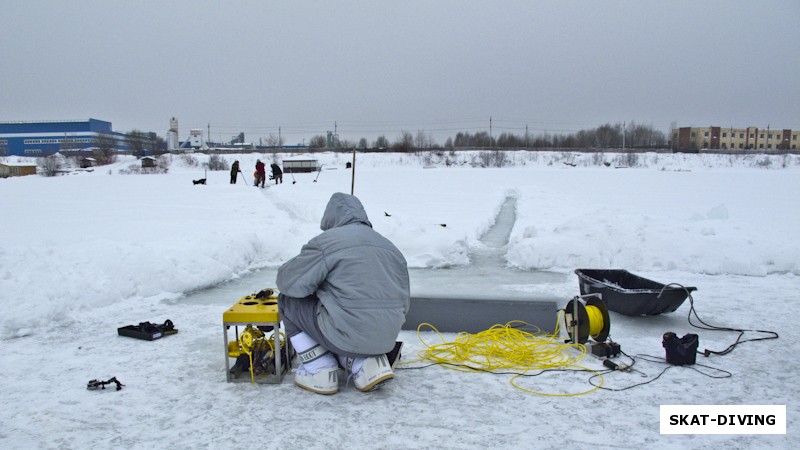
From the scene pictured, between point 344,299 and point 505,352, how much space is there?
175 cm

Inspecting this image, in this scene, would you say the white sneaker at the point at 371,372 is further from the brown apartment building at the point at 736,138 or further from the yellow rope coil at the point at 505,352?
the brown apartment building at the point at 736,138

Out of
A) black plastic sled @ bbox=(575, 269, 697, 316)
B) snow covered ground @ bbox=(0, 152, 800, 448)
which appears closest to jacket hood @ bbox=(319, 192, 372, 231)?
snow covered ground @ bbox=(0, 152, 800, 448)

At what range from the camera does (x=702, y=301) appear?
6262mm

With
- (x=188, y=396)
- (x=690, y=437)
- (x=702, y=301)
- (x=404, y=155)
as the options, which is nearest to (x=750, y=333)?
(x=702, y=301)

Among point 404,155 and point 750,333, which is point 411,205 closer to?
point 750,333

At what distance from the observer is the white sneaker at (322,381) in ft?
12.4

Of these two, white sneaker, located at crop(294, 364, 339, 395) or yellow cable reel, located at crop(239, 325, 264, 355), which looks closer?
white sneaker, located at crop(294, 364, 339, 395)

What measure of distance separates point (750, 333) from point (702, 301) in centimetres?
116

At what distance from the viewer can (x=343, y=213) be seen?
3.77m

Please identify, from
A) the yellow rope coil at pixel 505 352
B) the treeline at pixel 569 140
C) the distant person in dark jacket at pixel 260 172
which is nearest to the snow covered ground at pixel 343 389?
the yellow rope coil at pixel 505 352

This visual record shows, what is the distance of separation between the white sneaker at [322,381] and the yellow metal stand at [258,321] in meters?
0.27

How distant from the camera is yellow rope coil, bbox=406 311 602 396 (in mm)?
4363

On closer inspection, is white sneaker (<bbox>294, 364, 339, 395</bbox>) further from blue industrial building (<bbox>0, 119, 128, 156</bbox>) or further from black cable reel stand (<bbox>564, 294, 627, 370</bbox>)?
blue industrial building (<bbox>0, 119, 128, 156</bbox>)

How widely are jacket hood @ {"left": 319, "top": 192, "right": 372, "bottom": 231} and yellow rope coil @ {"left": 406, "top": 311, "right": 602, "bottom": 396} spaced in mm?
1504
